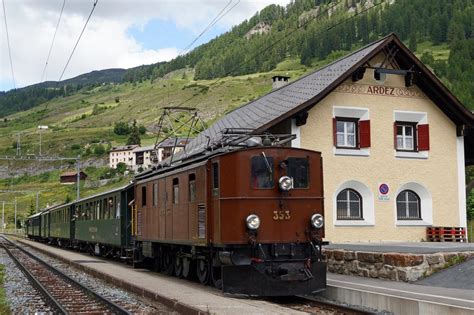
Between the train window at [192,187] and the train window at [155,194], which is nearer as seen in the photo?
the train window at [192,187]

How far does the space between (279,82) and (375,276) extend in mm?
16912

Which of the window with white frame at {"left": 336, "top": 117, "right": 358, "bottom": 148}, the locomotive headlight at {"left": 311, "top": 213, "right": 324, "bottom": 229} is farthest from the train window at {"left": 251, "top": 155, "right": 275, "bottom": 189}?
the window with white frame at {"left": 336, "top": 117, "right": 358, "bottom": 148}

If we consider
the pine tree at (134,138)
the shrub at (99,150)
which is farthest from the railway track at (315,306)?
the pine tree at (134,138)

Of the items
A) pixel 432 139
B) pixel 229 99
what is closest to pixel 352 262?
pixel 432 139

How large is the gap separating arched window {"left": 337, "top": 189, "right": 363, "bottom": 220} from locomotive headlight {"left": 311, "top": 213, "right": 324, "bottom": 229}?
8456 millimetres

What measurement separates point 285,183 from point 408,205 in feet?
36.0

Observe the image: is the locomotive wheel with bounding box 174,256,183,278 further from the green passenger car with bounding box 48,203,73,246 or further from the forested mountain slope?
the forested mountain slope

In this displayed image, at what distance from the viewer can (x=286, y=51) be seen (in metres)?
188

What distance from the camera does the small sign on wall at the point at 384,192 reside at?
2158 cm

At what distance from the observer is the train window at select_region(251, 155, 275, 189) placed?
1260 centimetres

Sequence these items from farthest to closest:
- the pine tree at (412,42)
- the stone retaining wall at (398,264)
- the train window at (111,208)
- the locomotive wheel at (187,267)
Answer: the pine tree at (412,42), the train window at (111,208), the locomotive wheel at (187,267), the stone retaining wall at (398,264)

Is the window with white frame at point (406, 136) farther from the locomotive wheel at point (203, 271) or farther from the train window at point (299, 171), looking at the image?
the locomotive wheel at point (203, 271)

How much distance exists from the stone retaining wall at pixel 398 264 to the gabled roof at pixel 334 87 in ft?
19.6

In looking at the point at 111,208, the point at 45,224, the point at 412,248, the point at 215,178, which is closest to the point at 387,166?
the point at 412,248
